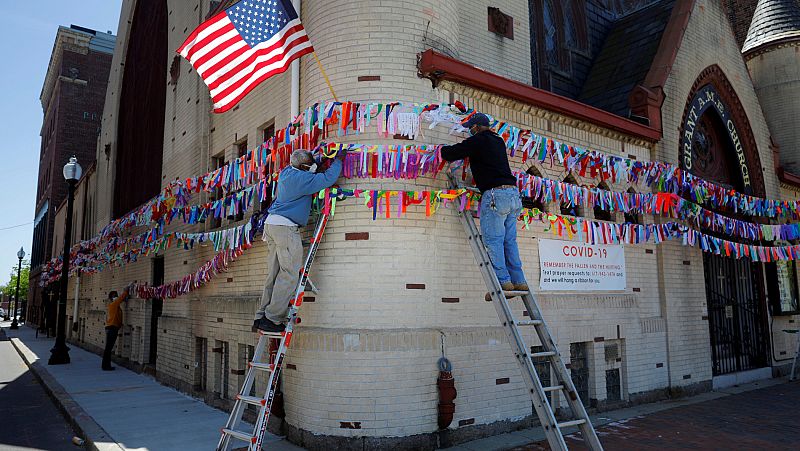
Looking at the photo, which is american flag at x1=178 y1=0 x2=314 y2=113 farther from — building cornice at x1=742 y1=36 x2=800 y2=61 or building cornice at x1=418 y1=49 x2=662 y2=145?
building cornice at x1=742 y1=36 x2=800 y2=61

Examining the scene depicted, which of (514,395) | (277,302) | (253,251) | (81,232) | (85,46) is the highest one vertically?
(85,46)

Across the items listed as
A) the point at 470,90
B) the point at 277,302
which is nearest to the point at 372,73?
the point at 470,90

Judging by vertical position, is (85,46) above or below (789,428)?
above

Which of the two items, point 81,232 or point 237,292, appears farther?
point 81,232

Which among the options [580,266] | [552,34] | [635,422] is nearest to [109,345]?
[580,266]

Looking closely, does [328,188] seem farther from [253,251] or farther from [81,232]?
[81,232]

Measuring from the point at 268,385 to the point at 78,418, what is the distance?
490 cm

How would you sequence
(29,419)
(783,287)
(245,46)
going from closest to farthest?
(245,46)
(29,419)
(783,287)

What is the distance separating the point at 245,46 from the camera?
7.28m

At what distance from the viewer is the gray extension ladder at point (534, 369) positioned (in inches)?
192

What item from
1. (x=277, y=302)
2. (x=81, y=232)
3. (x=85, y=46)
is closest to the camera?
(x=277, y=302)

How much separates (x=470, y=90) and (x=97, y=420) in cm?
737

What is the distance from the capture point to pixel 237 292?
9086mm

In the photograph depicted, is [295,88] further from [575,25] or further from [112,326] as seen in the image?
[112,326]
